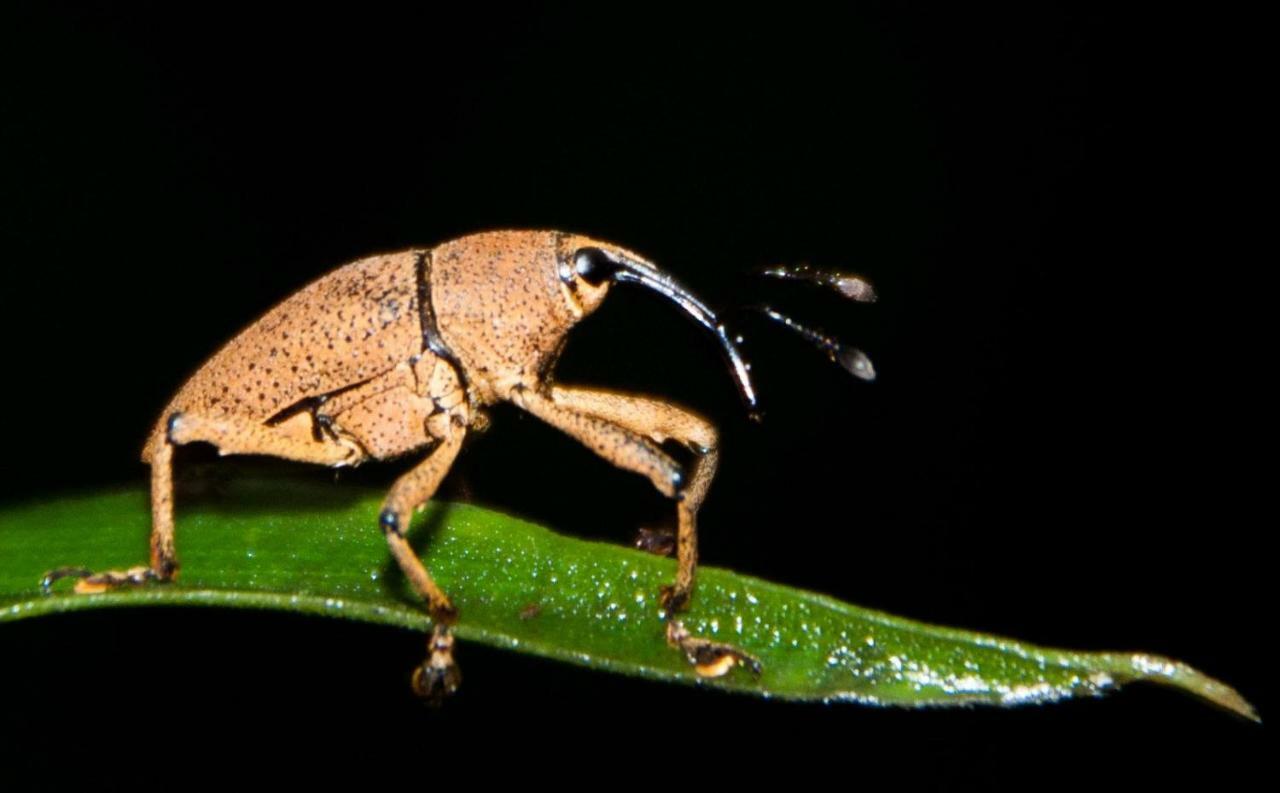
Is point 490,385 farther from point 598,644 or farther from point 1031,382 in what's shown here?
point 1031,382

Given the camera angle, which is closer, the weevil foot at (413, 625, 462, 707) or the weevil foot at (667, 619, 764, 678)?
the weevil foot at (667, 619, 764, 678)

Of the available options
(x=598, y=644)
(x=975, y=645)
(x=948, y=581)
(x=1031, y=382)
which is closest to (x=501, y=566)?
(x=598, y=644)

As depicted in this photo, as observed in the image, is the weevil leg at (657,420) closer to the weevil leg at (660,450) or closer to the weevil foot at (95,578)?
the weevil leg at (660,450)

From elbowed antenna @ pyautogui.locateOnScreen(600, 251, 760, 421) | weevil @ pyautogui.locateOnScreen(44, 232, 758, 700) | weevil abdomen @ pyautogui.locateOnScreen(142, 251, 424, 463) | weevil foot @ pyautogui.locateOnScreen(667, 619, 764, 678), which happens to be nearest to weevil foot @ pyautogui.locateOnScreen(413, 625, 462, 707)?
weevil foot @ pyautogui.locateOnScreen(667, 619, 764, 678)

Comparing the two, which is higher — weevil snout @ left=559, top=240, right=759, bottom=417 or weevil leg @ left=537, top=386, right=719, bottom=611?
weevil snout @ left=559, top=240, right=759, bottom=417

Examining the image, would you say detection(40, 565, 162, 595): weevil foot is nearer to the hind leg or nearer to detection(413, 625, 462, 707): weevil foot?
the hind leg

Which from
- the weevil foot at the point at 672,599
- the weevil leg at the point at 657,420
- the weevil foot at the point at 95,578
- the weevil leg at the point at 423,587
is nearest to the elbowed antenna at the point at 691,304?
the weevil leg at the point at 657,420
